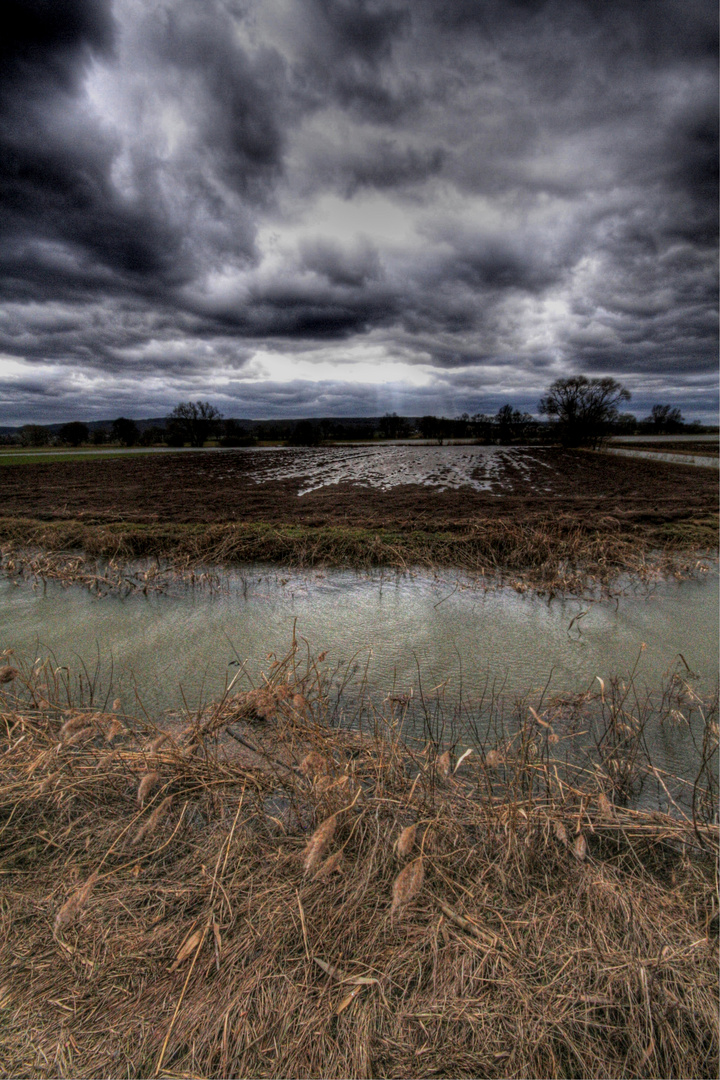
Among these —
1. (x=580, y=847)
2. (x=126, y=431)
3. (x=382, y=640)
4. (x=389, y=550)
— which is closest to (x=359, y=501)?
(x=389, y=550)

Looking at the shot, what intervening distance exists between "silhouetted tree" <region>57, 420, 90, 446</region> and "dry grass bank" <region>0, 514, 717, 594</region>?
78869mm

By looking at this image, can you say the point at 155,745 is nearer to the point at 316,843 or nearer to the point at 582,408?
the point at 316,843

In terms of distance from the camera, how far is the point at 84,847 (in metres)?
A: 2.79

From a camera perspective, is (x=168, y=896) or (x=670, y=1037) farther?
(x=168, y=896)

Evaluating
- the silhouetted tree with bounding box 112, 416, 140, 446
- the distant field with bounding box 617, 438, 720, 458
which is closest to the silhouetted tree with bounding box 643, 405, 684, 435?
the distant field with bounding box 617, 438, 720, 458

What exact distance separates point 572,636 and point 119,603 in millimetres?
7516

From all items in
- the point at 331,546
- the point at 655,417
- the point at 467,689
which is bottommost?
the point at 467,689

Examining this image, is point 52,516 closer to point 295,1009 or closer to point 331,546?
point 331,546

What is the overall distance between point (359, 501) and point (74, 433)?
8076cm

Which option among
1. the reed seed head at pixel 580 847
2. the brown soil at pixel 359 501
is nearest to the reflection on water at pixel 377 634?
the reed seed head at pixel 580 847

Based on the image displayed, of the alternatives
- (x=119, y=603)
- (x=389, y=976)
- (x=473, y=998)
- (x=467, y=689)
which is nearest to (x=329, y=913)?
(x=389, y=976)

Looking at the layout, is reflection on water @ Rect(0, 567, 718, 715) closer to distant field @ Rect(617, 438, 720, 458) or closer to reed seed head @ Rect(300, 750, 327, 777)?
reed seed head @ Rect(300, 750, 327, 777)

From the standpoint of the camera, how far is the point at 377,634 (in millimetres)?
6496

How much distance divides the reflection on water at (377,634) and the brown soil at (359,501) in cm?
383
